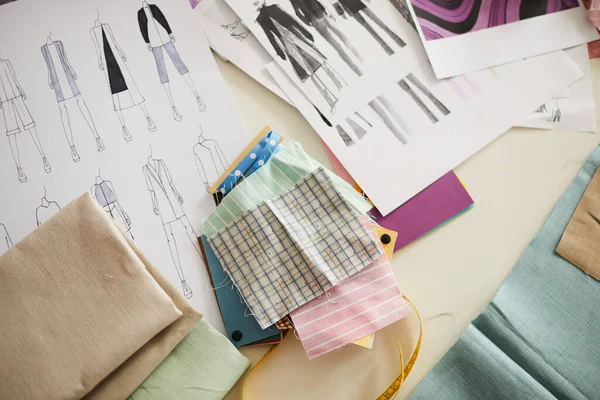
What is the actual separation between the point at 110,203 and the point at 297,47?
0.34 meters

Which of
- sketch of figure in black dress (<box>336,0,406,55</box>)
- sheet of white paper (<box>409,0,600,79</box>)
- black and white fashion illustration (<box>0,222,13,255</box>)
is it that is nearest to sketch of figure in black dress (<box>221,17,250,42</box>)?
sketch of figure in black dress (<box>336,0,406,55</box>)

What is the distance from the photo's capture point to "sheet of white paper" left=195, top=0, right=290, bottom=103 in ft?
2.34

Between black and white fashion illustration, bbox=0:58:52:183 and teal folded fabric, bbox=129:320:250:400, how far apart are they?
306 millimetres

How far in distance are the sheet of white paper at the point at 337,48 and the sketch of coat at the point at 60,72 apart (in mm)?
249

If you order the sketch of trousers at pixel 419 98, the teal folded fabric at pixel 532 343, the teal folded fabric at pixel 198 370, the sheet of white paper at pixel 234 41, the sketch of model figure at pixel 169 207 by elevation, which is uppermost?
the sheet of white paper at pixel 234 41

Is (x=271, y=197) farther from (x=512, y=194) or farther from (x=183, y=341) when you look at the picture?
(x=512, y=194)

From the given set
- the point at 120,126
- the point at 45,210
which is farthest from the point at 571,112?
the point at 45,210

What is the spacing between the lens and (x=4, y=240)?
2.08 ft

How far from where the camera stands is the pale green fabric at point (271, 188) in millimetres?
625

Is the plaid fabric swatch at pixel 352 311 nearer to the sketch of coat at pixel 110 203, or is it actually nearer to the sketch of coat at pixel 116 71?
the sketch of coat at pixel 110 203

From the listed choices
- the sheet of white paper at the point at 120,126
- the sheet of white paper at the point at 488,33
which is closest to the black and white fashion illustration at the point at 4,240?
the sheet of white paper at the point at 120,126

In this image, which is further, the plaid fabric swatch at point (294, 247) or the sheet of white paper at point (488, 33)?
the sheet of white paper at point (488, 33)

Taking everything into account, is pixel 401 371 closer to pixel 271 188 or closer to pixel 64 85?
pixel 271 188

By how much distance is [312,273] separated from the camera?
0.60 meters
